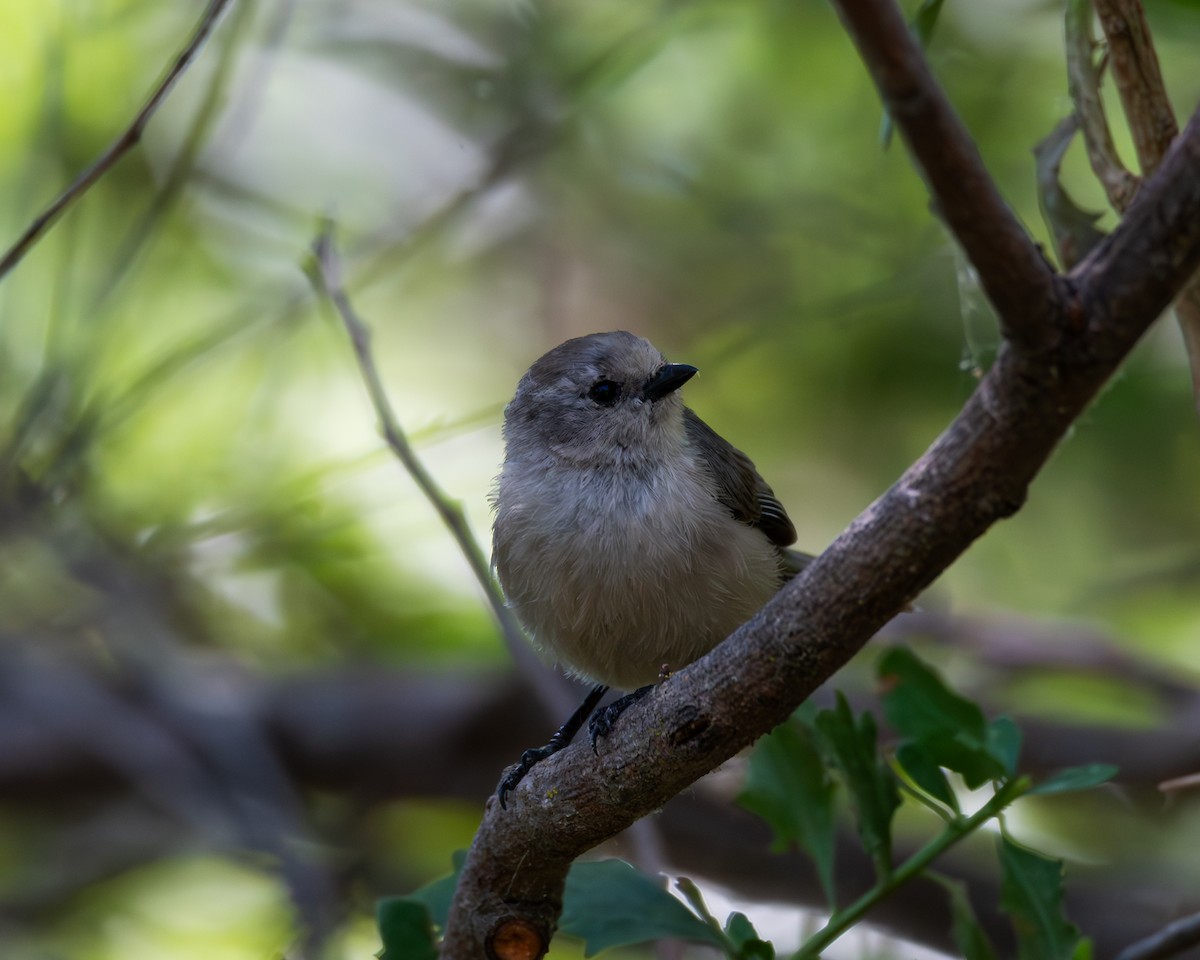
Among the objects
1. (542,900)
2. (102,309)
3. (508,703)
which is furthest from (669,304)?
(542,900)

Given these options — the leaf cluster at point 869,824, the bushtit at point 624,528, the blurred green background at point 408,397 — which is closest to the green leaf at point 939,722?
the leaf cluster at point 869,824

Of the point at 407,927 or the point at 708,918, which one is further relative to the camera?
the point at 407,927

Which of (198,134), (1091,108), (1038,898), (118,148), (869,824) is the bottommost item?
(1038,898)

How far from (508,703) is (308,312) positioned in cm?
196

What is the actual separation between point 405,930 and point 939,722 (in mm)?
1263

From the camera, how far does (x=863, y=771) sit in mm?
2447

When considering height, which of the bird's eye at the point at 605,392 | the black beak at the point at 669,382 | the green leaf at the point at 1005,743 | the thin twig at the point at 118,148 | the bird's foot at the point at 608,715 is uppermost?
the thin twig at the point at 118,148

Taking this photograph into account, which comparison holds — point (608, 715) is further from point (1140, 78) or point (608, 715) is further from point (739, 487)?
point (1140, 78)

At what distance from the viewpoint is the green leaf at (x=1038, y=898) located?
2.27m

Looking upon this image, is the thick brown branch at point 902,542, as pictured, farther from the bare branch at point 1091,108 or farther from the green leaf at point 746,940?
the bare branch at point 1091,108

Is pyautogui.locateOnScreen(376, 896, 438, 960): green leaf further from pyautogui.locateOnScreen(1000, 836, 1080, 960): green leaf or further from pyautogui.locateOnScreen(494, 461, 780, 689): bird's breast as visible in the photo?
pyautogui.locateOnScreen(1000, 836, 1080, 960): green leaf

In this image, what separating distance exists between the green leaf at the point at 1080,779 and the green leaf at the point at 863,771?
0.97ft

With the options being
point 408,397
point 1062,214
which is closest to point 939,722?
point 1062,214

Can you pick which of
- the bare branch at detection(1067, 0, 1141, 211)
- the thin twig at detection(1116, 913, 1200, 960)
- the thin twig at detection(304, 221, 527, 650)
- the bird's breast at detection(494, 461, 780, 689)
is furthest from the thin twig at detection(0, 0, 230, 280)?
the thin twig at detection(1116, 913, 1200, 960)
